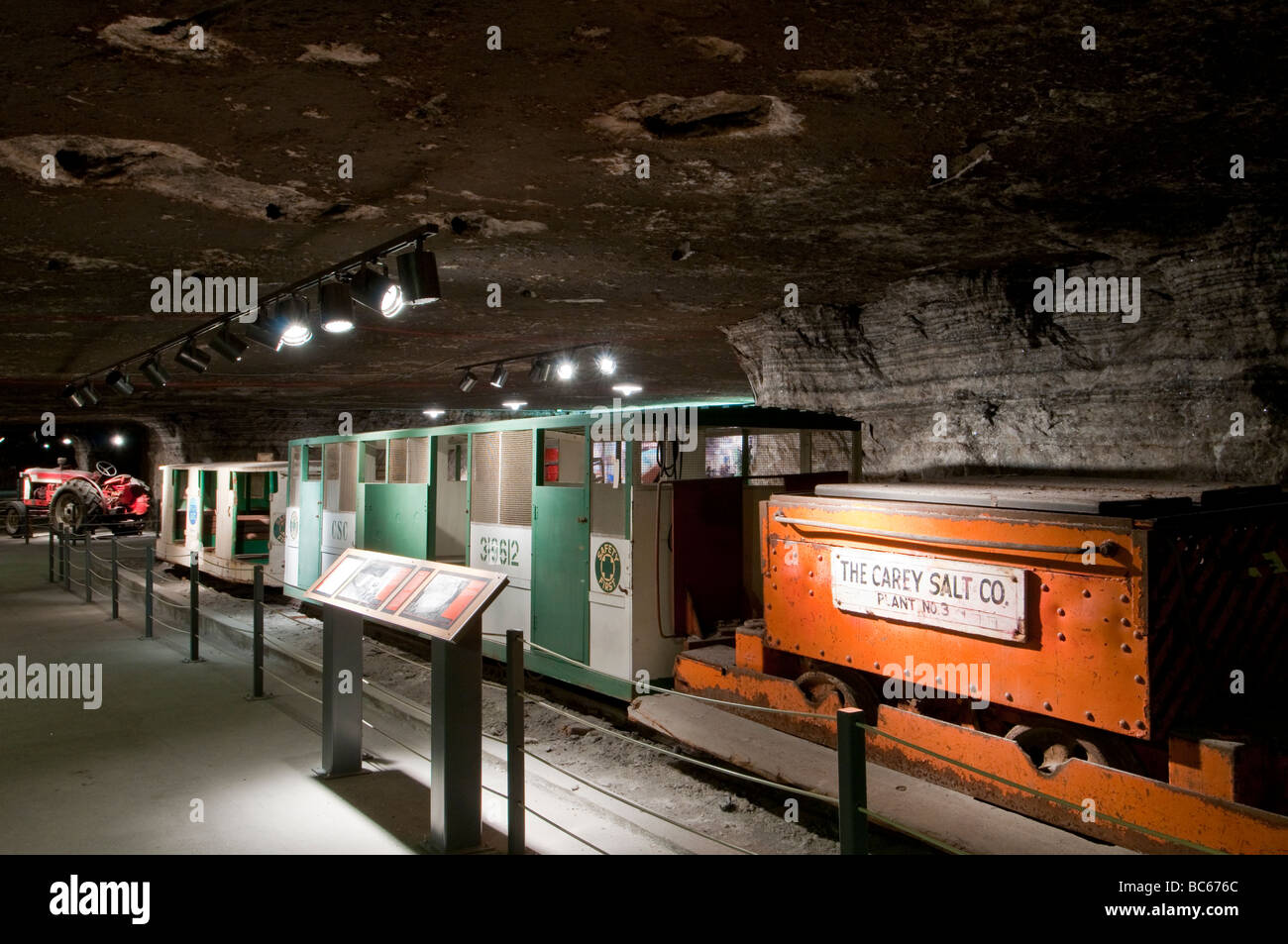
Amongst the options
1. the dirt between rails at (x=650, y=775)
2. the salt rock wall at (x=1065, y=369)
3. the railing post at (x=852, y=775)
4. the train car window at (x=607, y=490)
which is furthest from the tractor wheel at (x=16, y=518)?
the railing post at (x=852, y=775)

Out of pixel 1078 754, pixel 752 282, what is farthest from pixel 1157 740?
pixel 752 282

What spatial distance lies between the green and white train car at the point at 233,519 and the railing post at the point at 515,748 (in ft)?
35.4

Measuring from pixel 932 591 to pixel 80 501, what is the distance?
75.9ft

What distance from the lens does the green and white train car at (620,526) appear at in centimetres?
716

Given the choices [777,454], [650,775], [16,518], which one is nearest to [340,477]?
[650,775]

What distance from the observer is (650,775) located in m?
5.79

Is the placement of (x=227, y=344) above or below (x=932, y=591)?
above

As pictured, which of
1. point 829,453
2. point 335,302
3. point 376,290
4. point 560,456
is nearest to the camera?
point 376,290

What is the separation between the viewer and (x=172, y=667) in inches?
332

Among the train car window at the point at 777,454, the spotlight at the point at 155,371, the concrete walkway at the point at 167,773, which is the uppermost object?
the spotlight at the point at 155,371

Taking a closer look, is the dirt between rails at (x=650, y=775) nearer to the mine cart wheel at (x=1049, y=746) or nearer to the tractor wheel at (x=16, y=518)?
the mine cart wheel at (x=1049, y=746)

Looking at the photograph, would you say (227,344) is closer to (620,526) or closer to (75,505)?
(620,526)

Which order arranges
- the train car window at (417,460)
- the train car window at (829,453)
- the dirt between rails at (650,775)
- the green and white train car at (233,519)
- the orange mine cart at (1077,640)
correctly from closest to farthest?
the orange mine cart at (1077,640) < the dirt between rails at (650,775) < the train car window at (417,460) < the green and white train car at (233,519) < the train car window at (829,453)

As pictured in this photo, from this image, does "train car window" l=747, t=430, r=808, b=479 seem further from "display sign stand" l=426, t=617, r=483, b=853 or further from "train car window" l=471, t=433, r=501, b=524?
"display sign stand" l=426, t=617, r=483, b=853
